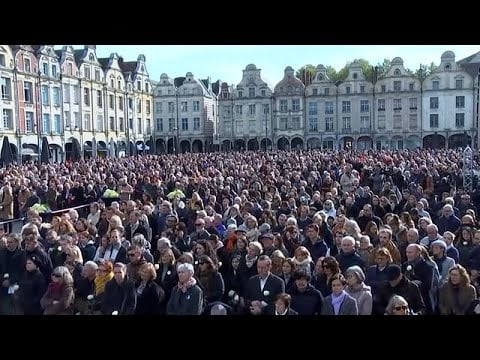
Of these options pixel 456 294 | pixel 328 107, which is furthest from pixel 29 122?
pixel 456 294

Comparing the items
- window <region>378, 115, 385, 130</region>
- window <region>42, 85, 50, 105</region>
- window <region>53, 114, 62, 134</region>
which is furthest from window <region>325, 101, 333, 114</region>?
window <region>42, 85, 50, 105</region>

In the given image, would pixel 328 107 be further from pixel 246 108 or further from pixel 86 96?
pixel 86 96

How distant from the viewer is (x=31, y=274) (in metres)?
6.87

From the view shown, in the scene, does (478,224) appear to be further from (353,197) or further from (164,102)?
(164,102)

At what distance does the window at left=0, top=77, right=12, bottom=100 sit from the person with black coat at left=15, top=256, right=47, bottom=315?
36.4 metres

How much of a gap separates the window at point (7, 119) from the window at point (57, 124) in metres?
5.49

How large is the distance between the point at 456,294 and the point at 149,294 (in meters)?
3.26

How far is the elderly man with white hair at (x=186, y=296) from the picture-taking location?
231 inches

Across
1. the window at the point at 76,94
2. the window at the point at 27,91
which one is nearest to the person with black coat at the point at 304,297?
the window at the point at 27,91

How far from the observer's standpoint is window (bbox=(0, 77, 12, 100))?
39.9 meters

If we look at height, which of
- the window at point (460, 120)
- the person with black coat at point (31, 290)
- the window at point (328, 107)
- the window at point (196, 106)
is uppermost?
the window at point (196, 106)

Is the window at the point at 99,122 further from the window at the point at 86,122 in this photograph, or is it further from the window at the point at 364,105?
the window at the point at 364,105

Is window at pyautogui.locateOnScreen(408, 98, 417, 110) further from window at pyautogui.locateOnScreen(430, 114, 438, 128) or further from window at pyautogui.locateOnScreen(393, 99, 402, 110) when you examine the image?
window at pyautogui.locateOnScreen(430, 114, 438, 128)
